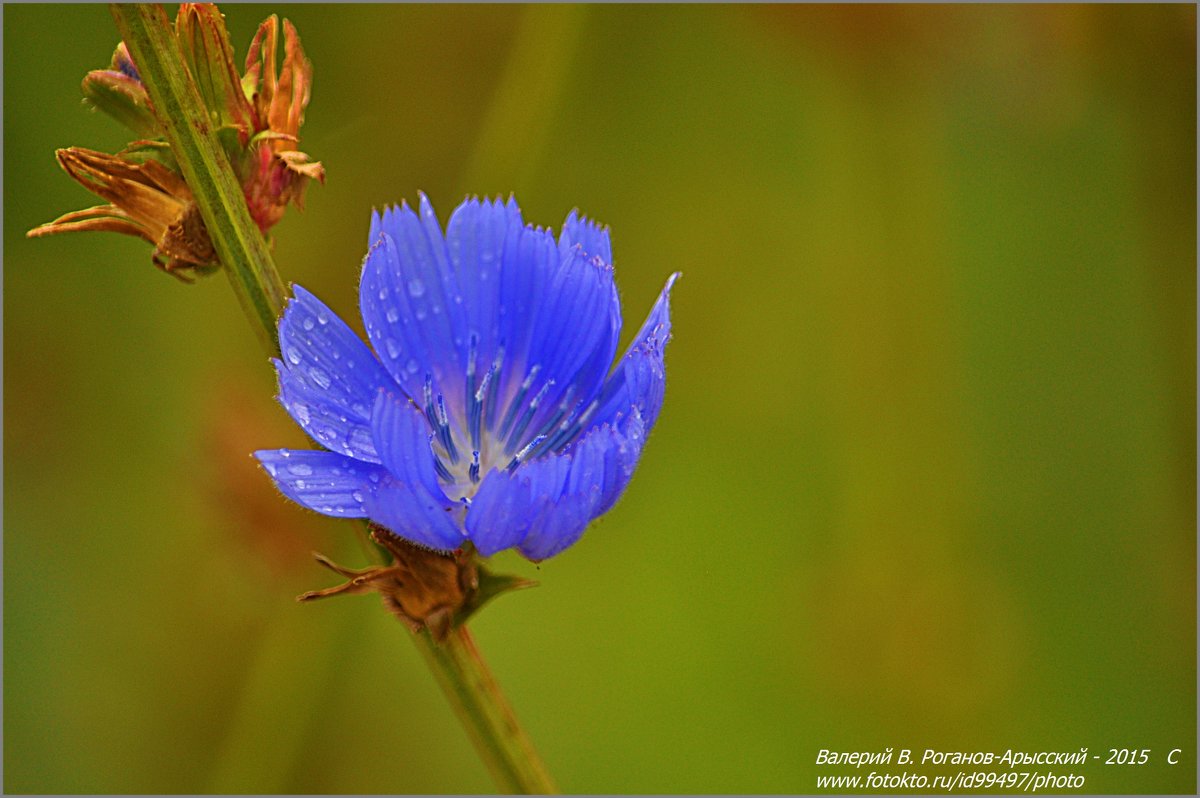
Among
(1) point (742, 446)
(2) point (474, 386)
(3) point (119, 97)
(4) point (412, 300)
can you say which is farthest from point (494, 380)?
(1) point (742, 446)

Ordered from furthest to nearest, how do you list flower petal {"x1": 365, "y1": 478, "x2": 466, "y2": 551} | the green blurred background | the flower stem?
the green blurred background < the flower stem < flower petal {"x1": 365, "y1": 478, "x2": 466, "y2": 551}

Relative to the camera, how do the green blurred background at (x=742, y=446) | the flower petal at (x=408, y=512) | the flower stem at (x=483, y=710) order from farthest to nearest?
the green blurred background at (x=742, y=446)
the flower stem at (x=483, y=710)
the flower petal at (x=408, y=512)

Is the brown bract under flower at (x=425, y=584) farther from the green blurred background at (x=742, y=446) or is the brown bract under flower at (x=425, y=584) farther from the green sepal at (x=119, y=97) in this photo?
the green blurred background at (x=742, y=446)

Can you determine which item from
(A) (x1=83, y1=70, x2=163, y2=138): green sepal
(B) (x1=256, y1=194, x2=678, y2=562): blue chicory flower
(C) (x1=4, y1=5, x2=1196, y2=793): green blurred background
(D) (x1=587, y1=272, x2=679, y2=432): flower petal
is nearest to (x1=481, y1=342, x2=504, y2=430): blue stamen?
(B) (x1=256, y1=194, x2=678, y2=562): blue chicory flower

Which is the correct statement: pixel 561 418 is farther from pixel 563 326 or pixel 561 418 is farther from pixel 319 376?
pixel 319 376

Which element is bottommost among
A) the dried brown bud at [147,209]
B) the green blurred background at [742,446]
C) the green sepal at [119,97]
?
the green blurred background at [742,446]

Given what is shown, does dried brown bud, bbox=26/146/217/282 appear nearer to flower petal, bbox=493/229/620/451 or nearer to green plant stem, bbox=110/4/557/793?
green plant stem, bbox=110/4/557/793

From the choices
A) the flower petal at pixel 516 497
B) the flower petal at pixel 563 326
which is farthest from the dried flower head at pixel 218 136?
the flower petal at pixel 516 497
